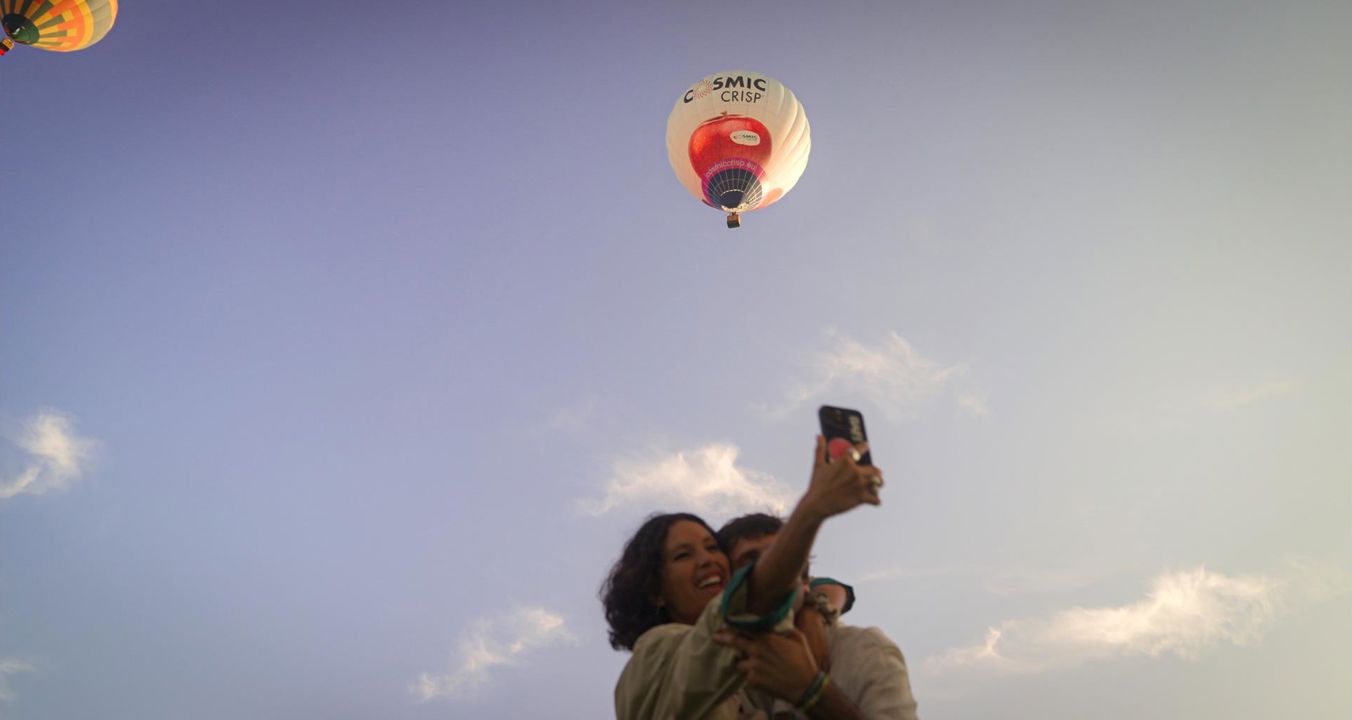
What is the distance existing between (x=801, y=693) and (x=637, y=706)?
0.79 meters

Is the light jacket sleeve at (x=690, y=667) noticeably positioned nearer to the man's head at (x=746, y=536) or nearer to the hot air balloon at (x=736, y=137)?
the man's head at (x=746, y=536)

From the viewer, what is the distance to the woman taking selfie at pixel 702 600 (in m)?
3.04

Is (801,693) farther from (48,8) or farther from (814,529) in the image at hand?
(48,8)

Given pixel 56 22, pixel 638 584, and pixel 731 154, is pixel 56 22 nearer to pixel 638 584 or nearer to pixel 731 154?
pixel 731 154

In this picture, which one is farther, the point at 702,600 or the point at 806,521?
the point at 702,600

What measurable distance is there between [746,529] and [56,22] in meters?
26.8

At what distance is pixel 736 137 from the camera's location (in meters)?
19.9

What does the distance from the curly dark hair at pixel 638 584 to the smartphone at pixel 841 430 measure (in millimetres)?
1686

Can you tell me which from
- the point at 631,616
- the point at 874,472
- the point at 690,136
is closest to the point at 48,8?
the point at 690,136

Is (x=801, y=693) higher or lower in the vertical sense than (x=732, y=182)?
lower

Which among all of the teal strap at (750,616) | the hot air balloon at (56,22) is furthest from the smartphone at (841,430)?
the hot air balloon at (56,22)

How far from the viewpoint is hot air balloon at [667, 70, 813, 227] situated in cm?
1995

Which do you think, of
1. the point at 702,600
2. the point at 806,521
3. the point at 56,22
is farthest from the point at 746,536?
the point at 56,22

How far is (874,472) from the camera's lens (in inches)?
124
